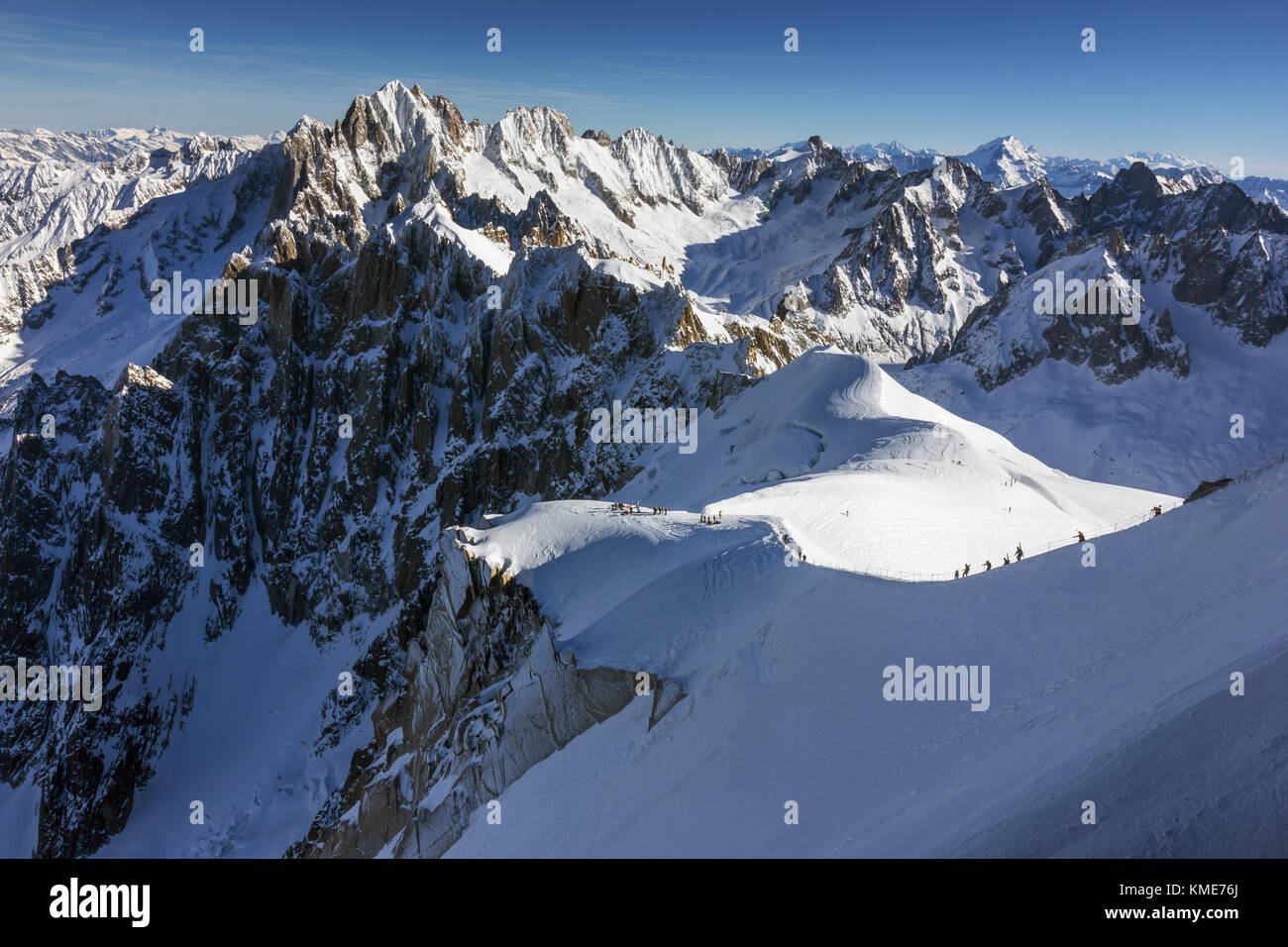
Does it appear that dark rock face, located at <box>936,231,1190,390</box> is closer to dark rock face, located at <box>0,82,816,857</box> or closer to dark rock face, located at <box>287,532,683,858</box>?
dark rock face, located at <box>0,82,816,857</box>

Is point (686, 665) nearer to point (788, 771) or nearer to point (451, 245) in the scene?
point (788, 771)

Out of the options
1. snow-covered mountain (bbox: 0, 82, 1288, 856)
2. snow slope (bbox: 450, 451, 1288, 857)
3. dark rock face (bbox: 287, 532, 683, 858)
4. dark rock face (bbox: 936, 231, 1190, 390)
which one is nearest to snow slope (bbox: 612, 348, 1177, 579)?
snow-covered mountain (bbox: 0, 82, 1288, 856)

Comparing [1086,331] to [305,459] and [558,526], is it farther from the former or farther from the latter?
[305,459]

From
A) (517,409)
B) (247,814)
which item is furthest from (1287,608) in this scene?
(247,814)

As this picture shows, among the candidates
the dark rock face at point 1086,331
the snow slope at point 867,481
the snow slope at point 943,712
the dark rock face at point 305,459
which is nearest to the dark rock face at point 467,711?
the snow slope at point 943,712

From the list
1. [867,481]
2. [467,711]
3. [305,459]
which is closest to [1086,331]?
[867,481]
